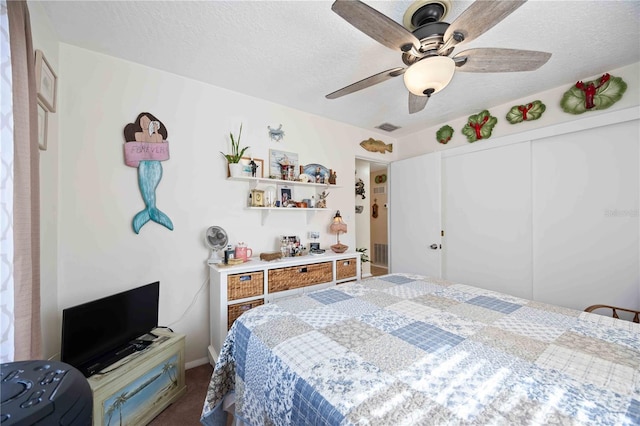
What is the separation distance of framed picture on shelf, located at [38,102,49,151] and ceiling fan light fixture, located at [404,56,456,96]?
6.99 feet

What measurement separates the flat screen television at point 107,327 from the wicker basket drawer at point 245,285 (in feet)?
1.72

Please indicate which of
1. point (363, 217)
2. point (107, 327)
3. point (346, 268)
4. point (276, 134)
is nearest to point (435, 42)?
point (276, 134)

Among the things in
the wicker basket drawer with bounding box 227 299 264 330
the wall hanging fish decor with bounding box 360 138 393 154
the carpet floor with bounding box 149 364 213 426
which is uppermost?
the wall hanging fish decor with bounding box 360 138 393 154

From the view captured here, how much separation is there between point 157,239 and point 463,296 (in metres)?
2.37

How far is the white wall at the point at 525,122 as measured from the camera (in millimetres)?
2045

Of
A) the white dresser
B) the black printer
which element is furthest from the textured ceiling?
the black printer

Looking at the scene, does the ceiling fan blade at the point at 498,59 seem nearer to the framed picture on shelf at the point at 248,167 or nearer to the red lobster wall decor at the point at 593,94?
the red lobster wall decor at the point at 593,94

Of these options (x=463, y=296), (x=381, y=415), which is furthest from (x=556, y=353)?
(x=381, y=415)

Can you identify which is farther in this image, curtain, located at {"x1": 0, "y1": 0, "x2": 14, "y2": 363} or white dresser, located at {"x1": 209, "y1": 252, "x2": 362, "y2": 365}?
white dresser, located at {"x1": 209, "y1": 252, "x2": 362, "y2": 365}

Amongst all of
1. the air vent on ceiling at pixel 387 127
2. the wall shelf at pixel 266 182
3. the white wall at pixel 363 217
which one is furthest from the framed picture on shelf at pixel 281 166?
the white wall at pixel 363 217

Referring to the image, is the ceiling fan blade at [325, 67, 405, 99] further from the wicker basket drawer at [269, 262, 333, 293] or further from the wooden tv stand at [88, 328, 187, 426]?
the wooden tv stand at [88, 328, 187, 426]

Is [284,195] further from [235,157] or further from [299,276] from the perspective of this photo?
[299,276]

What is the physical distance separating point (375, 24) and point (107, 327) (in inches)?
88.7

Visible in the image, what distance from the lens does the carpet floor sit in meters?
1.60
